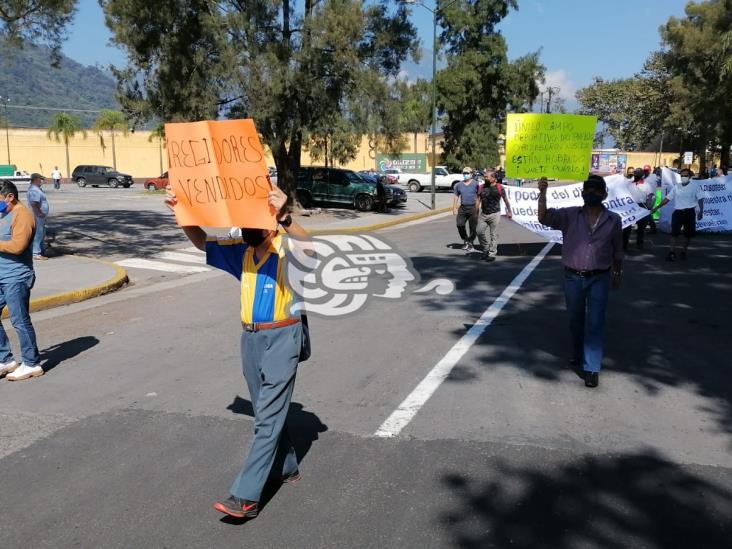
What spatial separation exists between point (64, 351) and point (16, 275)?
1.32 metres

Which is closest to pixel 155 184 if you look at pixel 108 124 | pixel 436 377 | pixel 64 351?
pixel 108 124

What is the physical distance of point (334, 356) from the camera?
6641 mm

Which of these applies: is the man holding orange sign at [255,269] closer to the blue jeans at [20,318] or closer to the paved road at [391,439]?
the paved road at [391,439]

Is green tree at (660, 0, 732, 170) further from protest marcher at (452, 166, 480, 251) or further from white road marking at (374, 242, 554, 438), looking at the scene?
white road marking at (374, 242, 554, 438)

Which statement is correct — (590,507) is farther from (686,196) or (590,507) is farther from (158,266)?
(158,266)

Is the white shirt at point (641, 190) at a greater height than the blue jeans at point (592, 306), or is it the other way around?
the white shirt at point (641, 190)

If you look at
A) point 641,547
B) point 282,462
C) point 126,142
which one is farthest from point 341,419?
point 126,142

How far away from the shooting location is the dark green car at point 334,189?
2706 cm

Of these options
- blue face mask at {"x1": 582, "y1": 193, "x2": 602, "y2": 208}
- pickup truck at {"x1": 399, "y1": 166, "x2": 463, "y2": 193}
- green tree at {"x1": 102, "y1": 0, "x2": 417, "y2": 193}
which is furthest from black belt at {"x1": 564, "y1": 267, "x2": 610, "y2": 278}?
pickup truck at {"x1": 399, "y1": 166, "x2": 463, "y2": 193}

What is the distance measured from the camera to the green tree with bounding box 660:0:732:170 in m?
33.9

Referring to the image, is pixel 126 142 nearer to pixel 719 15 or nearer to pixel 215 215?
pixel 719 15

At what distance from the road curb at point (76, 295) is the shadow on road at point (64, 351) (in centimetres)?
202

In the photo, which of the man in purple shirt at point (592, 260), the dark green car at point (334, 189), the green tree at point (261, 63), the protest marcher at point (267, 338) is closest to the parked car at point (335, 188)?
the dark green car at point (334, 189)

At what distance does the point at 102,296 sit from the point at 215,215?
764 cm
